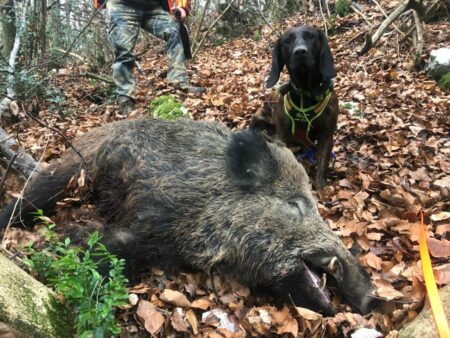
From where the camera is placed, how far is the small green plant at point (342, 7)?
41.9 feet

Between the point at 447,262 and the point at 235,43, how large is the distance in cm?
1280

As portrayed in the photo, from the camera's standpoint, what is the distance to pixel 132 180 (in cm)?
363

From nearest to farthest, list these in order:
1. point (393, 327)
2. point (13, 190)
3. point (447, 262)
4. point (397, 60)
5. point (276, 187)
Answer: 1. point (393, 327)
2. point (447, 262)
3. point (276, 187)
4. point (13, 190)
5. point (397, 60)

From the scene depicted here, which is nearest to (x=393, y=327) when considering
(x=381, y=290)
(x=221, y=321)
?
(x=381, y=290)

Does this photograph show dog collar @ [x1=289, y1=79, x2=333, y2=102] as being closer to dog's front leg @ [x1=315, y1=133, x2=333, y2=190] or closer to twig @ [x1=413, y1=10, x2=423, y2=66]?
dog's front leg @ [x1=315, y1=133, x2=333, y2=190]

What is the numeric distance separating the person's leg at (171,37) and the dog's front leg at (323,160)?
144 inches

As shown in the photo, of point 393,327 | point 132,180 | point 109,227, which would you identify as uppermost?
point 132,180

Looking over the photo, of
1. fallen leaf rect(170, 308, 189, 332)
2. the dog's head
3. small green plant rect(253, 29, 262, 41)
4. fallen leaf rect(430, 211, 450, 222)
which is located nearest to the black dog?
the dog's head

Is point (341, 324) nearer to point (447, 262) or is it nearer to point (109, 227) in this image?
point (447, 262)

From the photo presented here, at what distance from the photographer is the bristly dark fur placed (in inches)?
121

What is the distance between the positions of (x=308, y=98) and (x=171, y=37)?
3.74m

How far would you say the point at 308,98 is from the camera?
5.02 m

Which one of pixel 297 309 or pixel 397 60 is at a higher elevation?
pixel 397 60

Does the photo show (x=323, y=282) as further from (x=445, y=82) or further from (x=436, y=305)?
(x=445, y=82)
